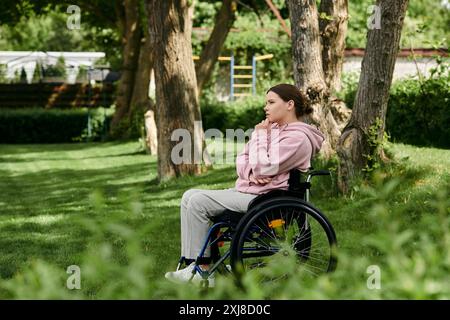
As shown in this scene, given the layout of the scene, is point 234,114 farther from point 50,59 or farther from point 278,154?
point 50,59

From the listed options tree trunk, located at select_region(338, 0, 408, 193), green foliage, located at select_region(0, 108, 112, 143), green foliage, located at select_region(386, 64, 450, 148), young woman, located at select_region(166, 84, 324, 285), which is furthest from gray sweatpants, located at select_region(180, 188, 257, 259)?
green foliage, located at select_region(0, 108, 112, 143)

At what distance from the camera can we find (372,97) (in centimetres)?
859

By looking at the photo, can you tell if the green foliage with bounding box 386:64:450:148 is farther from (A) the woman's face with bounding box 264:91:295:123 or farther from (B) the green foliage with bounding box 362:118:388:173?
(A) the woman's face with bounding box 264:91:295:123

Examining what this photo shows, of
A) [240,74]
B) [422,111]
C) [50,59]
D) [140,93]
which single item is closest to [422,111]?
[422,111]

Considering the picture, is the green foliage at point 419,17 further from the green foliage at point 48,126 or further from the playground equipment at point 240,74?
the green foliage at point 48,126

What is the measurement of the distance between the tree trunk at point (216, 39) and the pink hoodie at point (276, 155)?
1337 cm

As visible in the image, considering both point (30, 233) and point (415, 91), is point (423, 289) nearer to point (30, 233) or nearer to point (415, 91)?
point (30, 233)

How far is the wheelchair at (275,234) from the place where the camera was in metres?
4.94

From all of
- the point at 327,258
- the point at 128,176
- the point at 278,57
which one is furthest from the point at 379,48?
the point at 278,57

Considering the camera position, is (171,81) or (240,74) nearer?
(171,81)

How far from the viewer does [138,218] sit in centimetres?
905

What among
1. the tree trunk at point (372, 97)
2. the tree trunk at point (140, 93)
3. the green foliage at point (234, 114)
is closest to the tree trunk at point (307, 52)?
the tree trunk at point (372, 97)

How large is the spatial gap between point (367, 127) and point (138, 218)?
97.5 inches

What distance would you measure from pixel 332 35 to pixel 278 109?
21.0 ft
